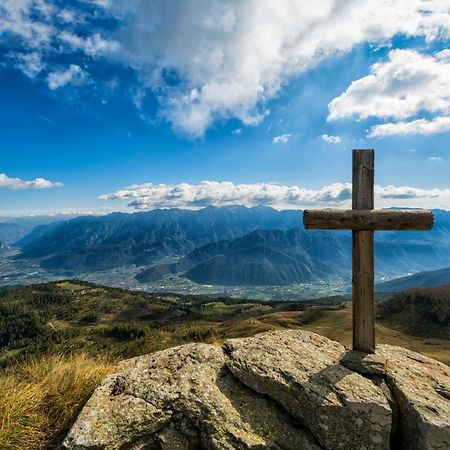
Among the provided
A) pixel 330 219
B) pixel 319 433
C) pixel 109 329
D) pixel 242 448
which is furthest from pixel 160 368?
pixel 109 329

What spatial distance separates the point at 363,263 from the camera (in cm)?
977

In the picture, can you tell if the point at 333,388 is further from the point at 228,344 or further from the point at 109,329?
the point at 109,329

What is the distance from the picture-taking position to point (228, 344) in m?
10.1

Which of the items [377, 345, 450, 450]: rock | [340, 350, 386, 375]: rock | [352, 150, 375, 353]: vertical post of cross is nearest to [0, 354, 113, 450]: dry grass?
[340, 350, 386, 375]: rock

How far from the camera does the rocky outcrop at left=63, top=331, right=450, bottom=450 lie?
23.5 feet

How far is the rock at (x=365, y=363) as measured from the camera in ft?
29.6

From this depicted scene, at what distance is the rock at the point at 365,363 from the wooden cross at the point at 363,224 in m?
0.48

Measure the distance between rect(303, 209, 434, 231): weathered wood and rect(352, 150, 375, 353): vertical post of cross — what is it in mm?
362

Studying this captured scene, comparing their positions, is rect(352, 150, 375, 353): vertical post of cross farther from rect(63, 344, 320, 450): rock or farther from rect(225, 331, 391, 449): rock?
rect(63, 344, 320, 450): rock

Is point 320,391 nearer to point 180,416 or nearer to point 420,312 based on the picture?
point 180,416

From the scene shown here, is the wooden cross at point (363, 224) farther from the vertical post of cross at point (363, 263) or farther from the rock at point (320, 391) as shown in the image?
the rock at point (320, 391)

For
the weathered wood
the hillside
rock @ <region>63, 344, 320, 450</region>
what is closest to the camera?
rock @ <region>63, 344, 320, 450</region>

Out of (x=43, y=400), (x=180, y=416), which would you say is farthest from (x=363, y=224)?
(x=43, y=400)

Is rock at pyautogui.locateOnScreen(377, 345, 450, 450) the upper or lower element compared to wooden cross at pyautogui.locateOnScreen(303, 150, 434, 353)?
lower
